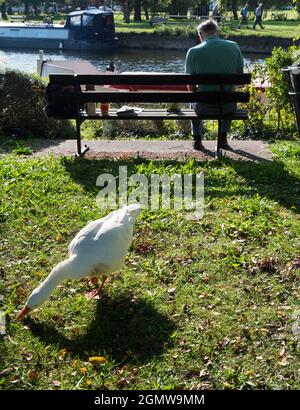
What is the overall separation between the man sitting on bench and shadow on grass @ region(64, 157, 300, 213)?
890 mm

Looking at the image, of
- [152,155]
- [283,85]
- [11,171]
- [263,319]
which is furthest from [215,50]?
[263,319]

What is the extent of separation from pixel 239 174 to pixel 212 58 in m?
1.82

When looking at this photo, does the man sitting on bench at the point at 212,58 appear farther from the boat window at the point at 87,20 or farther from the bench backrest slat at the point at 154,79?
the boat window at the point at 87,20

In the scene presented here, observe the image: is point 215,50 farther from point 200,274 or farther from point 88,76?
point 200,274

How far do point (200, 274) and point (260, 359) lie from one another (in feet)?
3.77

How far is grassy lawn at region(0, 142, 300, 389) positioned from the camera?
3.48 meters

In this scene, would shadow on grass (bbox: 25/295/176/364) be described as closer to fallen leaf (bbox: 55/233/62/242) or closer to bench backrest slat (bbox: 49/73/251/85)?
fallen leaf (bbox: 55/233/62/242)

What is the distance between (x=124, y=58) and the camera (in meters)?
36.7

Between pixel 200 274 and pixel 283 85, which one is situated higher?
pixel 283 85

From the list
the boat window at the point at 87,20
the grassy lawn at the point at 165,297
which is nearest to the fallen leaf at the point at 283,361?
the grassy lawn at the point at 165,297

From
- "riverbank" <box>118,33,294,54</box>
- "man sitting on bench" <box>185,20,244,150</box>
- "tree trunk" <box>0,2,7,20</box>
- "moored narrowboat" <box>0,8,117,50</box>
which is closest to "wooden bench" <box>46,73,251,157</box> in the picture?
"man sitting on bench" <box>185,20,244,150</box>
